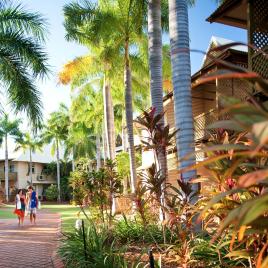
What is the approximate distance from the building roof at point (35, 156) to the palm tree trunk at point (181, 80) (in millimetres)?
62538

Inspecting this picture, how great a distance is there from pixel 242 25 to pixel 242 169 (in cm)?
1235

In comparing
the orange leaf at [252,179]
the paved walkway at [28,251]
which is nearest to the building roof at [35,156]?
the paved walkway at [28,251]

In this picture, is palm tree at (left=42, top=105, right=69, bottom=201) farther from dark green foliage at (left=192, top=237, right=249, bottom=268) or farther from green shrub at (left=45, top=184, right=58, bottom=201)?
dark green foliage at (left=192, top=237, right=249, bottom=268)

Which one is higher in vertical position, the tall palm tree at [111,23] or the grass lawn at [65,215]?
the tall palm tree at [111,23]

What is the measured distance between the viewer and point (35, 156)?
7425 cm

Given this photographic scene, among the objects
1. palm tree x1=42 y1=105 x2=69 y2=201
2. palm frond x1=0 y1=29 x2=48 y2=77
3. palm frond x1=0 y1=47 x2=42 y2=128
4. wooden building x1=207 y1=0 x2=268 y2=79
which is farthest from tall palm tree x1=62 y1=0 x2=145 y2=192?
palm tree x1=42 y1=105 x2=69 y2=201

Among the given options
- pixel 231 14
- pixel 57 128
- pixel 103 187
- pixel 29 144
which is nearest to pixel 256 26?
pixel 231 14

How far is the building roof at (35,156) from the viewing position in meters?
69.8

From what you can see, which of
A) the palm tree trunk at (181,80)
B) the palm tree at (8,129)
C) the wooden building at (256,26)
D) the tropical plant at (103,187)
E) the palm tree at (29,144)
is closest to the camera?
the palm tree trunk at (181,80)

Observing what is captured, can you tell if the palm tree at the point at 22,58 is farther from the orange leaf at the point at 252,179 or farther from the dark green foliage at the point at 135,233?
the orange leaf at the point at 252,179

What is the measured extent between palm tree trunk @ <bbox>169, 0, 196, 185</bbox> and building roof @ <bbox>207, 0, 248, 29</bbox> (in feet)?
8.64

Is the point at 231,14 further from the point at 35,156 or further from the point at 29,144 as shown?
the point at 35,156

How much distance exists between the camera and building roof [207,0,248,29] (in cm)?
1224

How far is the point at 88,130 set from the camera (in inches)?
2109
